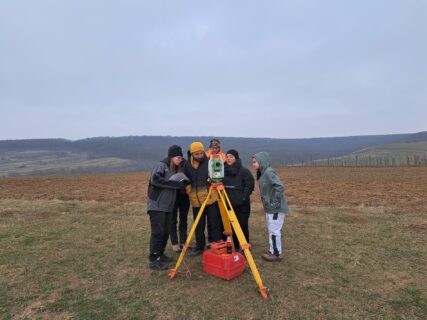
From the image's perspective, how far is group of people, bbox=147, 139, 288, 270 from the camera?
5.11 metres

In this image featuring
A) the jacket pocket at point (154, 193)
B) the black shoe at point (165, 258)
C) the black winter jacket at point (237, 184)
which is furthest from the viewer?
the black winter jacket at point (237, 184)

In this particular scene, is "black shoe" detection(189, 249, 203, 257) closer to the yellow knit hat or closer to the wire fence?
the yellow knit hat

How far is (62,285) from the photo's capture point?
466 centimetres

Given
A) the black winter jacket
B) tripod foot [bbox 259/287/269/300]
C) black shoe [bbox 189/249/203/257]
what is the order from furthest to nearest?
black shoe [bbox 189/249/203/257], the black winter jacket, tripod foot [bbox 259/287/269/300]

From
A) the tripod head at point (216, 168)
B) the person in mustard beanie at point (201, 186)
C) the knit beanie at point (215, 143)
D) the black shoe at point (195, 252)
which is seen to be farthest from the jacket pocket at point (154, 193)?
the black shoe at point (195, 252)

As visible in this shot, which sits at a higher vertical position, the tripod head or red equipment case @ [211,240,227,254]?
the tripod head

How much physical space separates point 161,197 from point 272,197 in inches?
78.5

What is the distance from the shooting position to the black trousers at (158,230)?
5117 mm

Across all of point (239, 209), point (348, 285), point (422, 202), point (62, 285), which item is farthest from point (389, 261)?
point (422, 202)

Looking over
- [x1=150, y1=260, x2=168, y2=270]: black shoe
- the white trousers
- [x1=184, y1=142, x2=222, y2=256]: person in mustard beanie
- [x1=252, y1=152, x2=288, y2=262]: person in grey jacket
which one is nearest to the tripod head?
[x1=184, y1=142, x2=222, y2=256]: person in mustard beanie

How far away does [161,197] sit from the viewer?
5109 mm

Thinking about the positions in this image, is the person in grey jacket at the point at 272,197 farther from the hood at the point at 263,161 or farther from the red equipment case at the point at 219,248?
the red equipment case at the point at 219,248

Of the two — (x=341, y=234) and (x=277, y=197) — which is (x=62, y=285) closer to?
(x=277, y=197)

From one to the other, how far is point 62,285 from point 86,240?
8.13 feet
